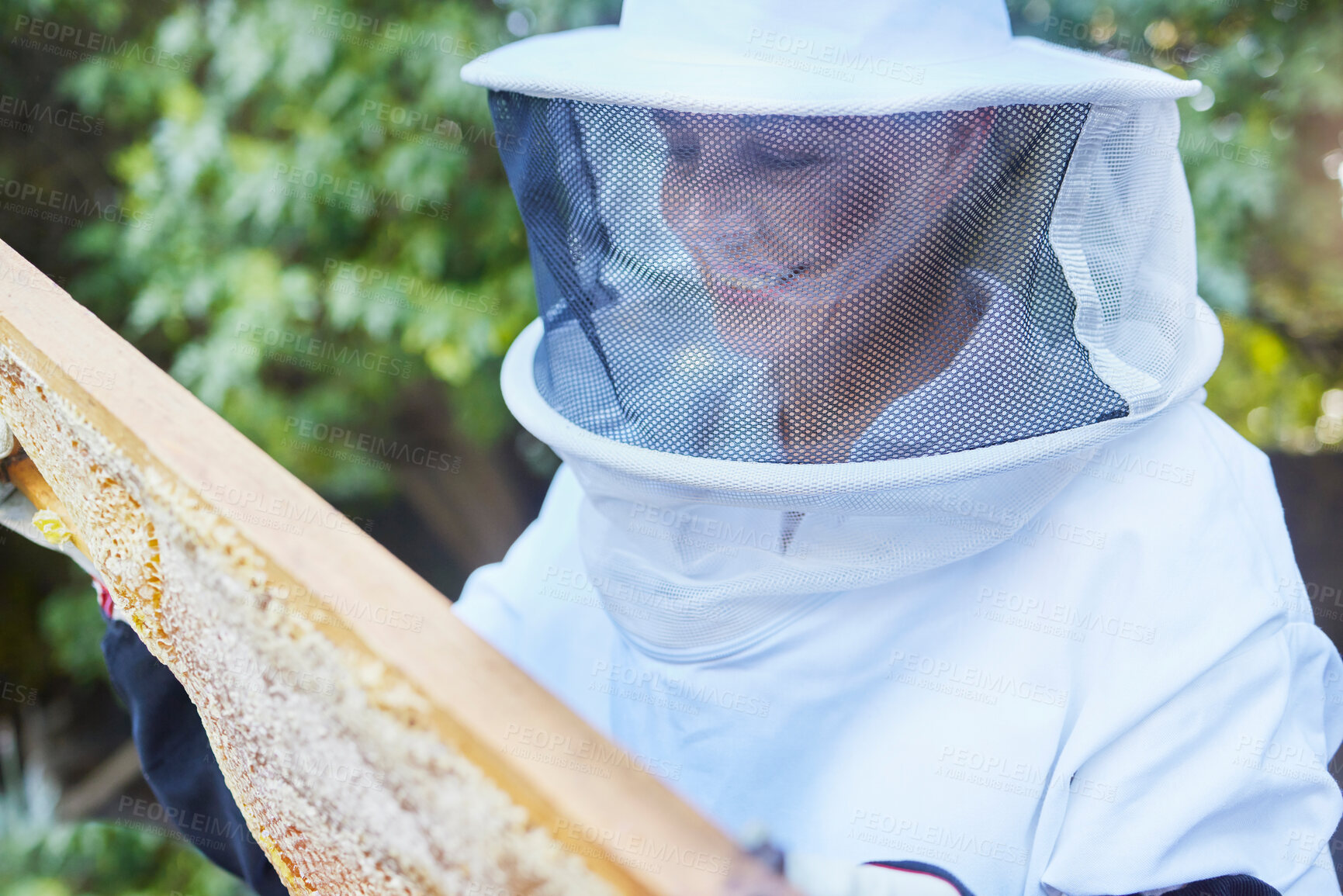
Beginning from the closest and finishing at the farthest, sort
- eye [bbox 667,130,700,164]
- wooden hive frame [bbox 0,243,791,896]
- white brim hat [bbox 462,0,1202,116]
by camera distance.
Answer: wooden hive frame [bbox 0,243,791,896]
white brim hat [bbox 462,0,1202,116]
eye [bbox 667,130,700,164]

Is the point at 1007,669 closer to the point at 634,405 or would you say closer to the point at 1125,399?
the point at 1125,399

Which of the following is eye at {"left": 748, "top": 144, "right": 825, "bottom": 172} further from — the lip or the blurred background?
the blurred background

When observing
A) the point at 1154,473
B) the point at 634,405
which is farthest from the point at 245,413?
the point at 1154,473

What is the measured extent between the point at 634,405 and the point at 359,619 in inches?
19.6

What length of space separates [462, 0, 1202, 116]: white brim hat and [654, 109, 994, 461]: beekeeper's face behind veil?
0.11 ft

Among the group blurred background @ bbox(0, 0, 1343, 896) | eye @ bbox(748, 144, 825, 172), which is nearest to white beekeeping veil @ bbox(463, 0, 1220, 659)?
eye @ bbox(748, 144, 825, 172)

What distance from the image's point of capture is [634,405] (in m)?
1.04

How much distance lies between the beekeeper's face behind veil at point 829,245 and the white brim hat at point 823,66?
3cm

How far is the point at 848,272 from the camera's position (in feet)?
3.03

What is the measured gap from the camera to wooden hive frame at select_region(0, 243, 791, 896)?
51 cm

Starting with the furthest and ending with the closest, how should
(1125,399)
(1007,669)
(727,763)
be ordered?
1. (727,763)
2. (1007,669)
3. (1125,399)

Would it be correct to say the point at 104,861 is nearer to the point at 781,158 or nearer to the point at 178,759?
the point at 178,759

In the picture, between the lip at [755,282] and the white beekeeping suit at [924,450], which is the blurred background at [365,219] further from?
the lip at [755,282]

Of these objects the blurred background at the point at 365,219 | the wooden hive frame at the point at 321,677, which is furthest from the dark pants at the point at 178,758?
the blurred background at the point at 365,219
